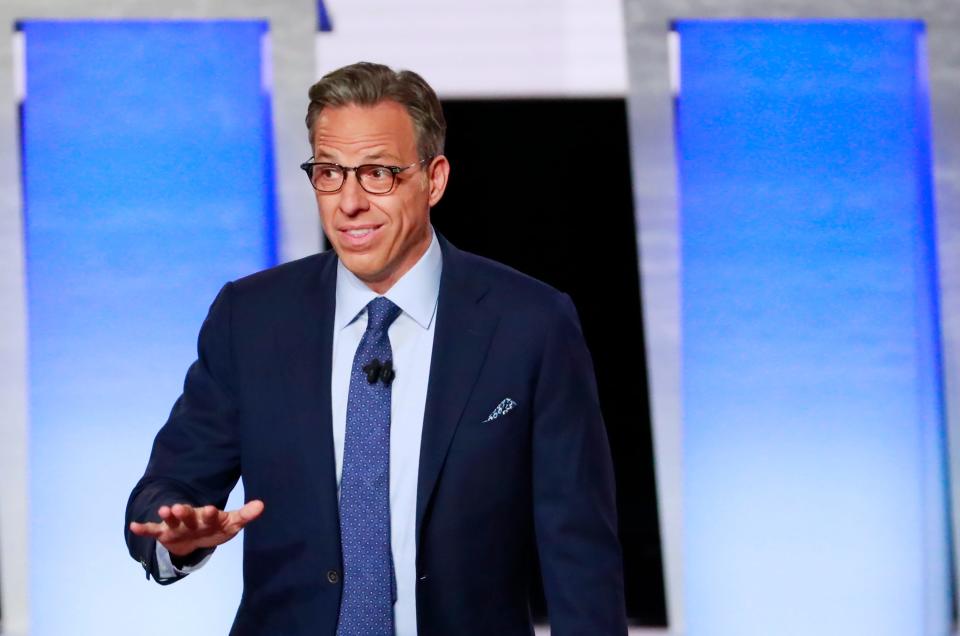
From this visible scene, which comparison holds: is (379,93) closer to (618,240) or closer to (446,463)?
(446,463)

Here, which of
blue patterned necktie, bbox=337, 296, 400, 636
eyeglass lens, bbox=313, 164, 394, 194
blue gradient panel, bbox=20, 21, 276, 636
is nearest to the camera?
blue patterned necktie, bbox=337, 296, 400, 636

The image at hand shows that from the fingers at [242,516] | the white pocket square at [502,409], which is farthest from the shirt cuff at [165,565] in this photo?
the white pocket square at [502,409]

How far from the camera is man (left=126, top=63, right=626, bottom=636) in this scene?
167 cm

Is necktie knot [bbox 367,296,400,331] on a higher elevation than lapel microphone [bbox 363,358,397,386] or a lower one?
higher

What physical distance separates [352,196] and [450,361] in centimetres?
28

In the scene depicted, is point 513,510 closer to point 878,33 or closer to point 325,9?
point 325,9

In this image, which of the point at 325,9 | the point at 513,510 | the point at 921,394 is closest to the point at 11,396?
the point at 325,9

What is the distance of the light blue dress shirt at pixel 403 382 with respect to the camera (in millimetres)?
1685

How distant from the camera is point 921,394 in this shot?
151 inches

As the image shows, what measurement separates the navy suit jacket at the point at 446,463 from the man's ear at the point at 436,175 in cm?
14

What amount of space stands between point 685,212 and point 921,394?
96cm

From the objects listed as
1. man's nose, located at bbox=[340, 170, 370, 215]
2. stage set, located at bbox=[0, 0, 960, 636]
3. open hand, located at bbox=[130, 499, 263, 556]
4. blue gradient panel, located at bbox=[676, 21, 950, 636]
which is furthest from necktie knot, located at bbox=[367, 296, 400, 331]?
blue gradient panel, located at bbox=[676, 21, 950, 636]

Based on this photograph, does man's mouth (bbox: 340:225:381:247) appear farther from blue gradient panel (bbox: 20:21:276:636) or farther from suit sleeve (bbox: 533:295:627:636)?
blue gradient panel (bbox: 20:21:276:636)

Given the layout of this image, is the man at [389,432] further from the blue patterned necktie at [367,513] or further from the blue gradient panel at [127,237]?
the blue gradient panel at [127,237]
